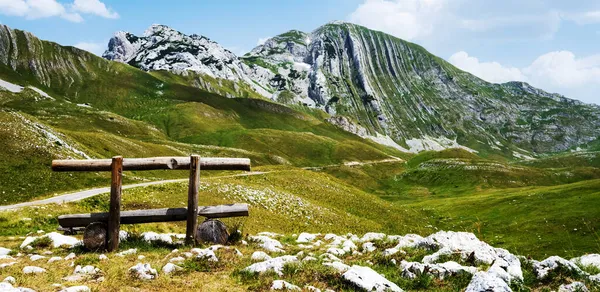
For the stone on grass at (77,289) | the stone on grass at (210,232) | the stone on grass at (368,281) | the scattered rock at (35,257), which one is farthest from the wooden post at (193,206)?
the stone on grass at (368,281)

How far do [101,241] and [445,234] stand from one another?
14.4 metres

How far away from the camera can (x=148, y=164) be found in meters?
17.0

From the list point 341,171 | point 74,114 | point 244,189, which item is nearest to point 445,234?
point 244,189

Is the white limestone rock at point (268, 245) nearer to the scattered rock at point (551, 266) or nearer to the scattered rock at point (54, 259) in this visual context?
the scattered rock at point (54, 259)

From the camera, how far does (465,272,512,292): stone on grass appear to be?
842 centimetres

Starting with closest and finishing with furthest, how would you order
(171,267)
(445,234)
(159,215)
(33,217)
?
(171,267), (445,234), (159,215), (33,217)

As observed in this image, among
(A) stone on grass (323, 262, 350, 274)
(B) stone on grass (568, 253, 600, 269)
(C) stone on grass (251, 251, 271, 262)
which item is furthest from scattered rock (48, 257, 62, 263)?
(B) stone on grass (568, 253, 600, 269)

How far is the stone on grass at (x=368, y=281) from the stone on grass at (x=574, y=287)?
4.08 m

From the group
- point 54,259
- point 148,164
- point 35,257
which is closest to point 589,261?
point 148,164

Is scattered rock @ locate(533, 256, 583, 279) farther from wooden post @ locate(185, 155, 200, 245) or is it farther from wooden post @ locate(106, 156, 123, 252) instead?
wooden post @ locate(106, 156, 123, 252)

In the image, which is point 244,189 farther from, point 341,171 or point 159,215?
point 341,171

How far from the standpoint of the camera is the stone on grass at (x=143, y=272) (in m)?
11.0

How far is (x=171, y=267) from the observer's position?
11867 mm

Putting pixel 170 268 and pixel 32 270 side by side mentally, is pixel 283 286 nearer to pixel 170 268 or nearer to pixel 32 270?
pixel 170 268
